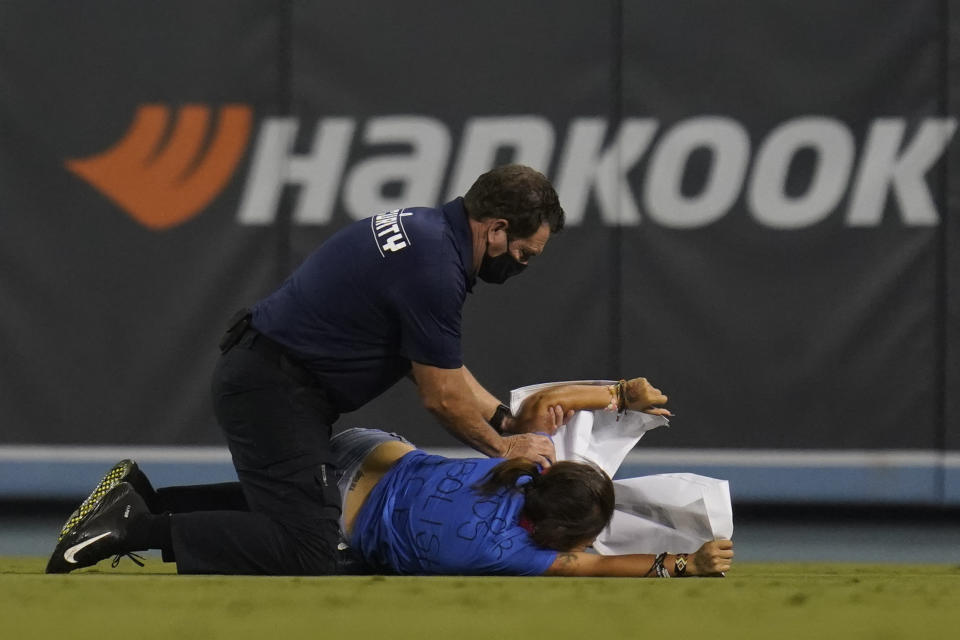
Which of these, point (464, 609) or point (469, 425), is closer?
point (464, 609)

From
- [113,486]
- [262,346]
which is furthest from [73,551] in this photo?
[262,346]

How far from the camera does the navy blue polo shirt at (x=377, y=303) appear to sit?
3.05 metres

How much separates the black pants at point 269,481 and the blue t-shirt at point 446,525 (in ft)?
0.47

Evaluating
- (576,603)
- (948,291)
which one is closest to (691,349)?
(948,291)

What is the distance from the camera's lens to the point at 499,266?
126 inches

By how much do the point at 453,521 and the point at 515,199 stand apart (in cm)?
82

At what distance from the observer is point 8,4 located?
524 centimetres

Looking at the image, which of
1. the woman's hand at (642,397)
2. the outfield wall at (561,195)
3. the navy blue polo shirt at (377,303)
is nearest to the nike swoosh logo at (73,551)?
the navy blue polo shirt at (377,303)

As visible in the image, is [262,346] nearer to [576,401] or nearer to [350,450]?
[350,450]

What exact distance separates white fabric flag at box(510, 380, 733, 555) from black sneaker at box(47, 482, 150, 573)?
1.09 m

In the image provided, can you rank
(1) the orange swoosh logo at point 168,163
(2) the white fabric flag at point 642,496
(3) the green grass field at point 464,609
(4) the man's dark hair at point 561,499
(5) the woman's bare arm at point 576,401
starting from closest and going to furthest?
(3) the green grass field at point 464,609
(4) the man's dark hair at point 561,499
(2) the white fabric flag at point 642,496
(5) the woman's bare arm at point 576,401
(1) the orange swoosh logo at point 168,163

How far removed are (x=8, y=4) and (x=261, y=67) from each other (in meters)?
1.12

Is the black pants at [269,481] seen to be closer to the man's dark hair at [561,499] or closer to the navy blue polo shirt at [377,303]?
the navy blue polo shirt at [377,303]

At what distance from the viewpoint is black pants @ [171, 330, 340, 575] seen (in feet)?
10.2
